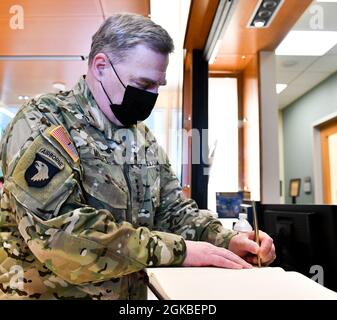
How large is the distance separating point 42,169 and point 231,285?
0.99ft

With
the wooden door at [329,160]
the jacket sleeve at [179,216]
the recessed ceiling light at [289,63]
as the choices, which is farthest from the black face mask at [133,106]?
the wooden door at [329,160]

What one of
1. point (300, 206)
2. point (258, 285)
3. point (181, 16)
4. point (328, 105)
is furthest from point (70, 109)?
point (328, 105)

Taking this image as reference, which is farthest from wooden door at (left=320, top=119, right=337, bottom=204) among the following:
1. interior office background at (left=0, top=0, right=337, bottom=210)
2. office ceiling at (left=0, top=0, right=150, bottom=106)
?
office ceiling at (left=0, top=0, right=150, bottom=106)

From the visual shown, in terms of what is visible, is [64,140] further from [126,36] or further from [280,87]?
[280,87]

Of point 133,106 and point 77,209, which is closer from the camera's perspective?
point 77,209

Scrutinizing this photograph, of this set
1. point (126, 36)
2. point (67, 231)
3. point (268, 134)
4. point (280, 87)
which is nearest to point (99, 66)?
point (126, 36)

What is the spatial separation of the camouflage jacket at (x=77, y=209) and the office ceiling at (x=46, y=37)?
37cm

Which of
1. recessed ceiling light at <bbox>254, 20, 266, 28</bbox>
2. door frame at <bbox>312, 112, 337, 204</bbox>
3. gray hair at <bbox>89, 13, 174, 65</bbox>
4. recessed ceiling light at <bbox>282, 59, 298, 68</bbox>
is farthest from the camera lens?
door frame at <bbox>312, 112, 337, 204</bbox>

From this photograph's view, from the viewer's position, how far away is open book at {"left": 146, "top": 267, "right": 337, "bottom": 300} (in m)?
0.40

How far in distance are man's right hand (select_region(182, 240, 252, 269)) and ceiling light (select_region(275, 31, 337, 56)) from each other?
110 cm

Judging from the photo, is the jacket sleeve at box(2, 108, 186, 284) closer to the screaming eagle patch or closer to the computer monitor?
the screaming eagle patch

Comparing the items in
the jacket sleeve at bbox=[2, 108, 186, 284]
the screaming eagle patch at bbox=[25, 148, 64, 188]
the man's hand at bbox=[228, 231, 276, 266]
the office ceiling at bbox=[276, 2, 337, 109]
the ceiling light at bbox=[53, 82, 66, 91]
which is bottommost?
the man's hand at bbox=[228, 231, 276, 266]

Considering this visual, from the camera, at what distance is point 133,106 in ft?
1.99
